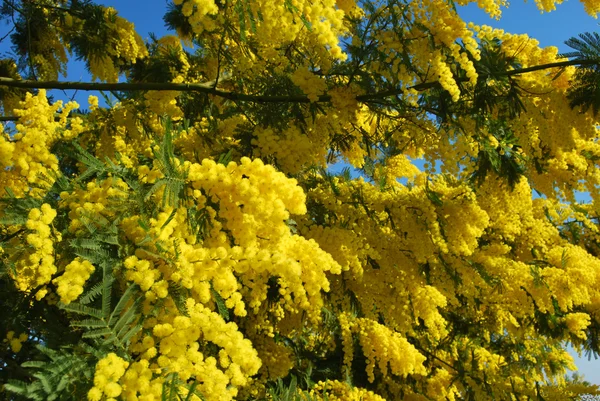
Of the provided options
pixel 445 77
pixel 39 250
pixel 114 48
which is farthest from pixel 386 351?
pixel 114 48

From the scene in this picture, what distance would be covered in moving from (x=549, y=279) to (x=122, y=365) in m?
5.15

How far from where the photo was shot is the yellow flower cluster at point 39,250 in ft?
8.02

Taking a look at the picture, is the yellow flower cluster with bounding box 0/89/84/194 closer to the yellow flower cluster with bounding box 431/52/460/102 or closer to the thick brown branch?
the thick brown branch

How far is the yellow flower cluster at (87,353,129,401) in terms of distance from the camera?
2.12m

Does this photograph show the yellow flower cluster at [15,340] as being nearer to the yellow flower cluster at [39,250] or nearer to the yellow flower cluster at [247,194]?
the yellow flower cluster at [39,250]

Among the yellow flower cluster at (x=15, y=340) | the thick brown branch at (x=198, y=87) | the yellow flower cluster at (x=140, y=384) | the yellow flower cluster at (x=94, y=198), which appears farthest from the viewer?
the thick brown branch at (x=198, y=87)

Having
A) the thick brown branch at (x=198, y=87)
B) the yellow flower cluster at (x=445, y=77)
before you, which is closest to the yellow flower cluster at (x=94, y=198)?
the thick brown branch at (x=198, y=87)

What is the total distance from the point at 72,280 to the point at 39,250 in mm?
260

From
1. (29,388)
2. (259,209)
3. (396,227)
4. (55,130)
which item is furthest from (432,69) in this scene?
(29,388)

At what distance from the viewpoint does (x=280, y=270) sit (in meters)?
2.73

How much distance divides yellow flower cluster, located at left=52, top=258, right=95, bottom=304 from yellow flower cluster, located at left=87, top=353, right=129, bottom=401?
33 cm

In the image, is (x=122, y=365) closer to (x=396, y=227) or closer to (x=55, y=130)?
(x=55, y=130)

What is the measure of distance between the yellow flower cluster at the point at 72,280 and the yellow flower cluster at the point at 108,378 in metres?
0.33

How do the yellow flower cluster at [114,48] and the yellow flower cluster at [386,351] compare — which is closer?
the yellow flower cluster at [386,351]
